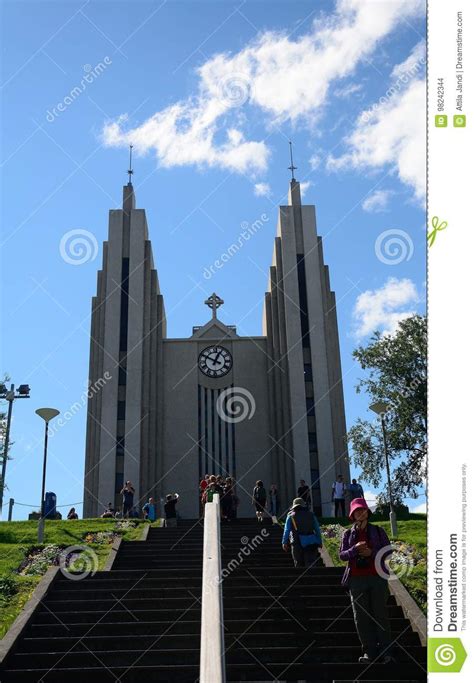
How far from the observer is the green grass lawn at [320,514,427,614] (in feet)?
40.8

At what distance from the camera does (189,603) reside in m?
11.3

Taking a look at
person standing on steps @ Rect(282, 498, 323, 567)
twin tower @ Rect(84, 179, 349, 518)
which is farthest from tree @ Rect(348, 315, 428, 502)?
person standing on steps @ Rect(282, 498, 323, 567)

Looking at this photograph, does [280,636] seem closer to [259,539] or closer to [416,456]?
[259,539]

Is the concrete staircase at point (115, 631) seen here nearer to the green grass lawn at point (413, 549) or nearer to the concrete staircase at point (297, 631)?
the concrete staircase at point (297, 631)

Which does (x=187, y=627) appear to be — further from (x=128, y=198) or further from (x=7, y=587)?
(x=128, y=198)

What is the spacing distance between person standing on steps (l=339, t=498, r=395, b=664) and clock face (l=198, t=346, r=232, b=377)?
1194 inches

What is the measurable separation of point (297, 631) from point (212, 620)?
9.93 ft

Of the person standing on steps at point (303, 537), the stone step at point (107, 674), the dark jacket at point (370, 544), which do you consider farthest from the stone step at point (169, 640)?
the person standing on steps at point (303, 537)

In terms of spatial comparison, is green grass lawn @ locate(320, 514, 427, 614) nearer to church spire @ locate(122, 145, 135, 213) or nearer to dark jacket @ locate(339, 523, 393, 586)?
dark jacket @ locate(339, 523, 393, 586)

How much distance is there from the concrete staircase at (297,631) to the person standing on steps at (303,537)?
22 cm

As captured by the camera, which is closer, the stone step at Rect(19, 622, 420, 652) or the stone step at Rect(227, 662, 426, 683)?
the stone step at Rect(227, 662, 426, 683)

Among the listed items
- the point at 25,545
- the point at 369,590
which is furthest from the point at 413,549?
the point at 25,545
